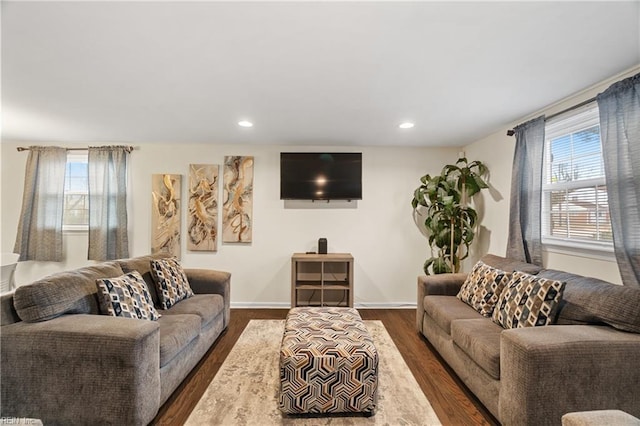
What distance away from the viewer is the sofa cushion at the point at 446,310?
251cm

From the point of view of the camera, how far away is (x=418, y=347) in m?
2.96

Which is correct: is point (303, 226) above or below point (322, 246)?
above

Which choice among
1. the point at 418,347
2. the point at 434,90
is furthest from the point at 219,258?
the point at 434,90

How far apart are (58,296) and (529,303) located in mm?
3211

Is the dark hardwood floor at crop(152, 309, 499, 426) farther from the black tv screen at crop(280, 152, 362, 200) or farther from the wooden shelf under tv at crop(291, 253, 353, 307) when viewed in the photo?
the black tv screen at crop(280, 152, 362, 200)

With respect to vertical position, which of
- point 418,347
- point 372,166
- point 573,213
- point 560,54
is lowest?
point 418,347

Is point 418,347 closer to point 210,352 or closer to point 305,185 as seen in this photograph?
point 210,352

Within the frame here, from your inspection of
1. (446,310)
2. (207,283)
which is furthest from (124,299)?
(446,310)

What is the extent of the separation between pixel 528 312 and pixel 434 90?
182 centimetres

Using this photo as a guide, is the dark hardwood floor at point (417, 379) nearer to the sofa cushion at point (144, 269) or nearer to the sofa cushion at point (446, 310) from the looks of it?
the sofa cushion at point (446, 310)

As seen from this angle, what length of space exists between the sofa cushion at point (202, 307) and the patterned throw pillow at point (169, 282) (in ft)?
0.22

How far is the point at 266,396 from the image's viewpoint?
2105 millimetres

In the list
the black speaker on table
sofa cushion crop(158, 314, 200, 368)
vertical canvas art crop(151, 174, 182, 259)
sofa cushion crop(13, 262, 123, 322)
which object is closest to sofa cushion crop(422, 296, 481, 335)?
the black speaker on table

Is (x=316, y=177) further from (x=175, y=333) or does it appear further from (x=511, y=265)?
(x=175, y=333)
